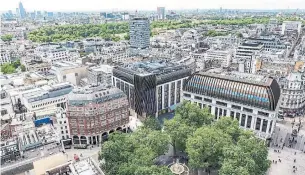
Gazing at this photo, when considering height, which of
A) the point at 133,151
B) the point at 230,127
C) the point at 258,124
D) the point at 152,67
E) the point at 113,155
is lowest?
the point at 133,151

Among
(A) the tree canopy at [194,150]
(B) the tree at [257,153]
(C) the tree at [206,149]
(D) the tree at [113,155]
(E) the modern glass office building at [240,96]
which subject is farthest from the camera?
(E) the modern glass office building at [240,96]

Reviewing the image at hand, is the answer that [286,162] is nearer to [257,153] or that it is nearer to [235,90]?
[257,153]

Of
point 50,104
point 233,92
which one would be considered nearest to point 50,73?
point 50,104

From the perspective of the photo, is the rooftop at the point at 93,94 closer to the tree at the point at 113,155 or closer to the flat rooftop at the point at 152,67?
the flat rooftop at the point at 152,67

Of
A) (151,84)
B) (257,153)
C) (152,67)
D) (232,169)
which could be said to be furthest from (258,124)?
(152,67)

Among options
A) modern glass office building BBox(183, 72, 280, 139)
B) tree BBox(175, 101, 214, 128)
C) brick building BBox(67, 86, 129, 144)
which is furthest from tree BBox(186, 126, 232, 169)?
brick building BBox(67, 86, 129, 144)

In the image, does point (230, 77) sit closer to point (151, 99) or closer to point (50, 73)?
point (151, 99)

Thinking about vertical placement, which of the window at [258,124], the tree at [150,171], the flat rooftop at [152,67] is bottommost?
the window at [258,124]

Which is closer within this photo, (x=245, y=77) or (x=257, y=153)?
(x=257, y=153)

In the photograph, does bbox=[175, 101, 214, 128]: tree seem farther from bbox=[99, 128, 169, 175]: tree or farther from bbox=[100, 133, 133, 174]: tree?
bbox=[100, 133, 133, 174]: tree

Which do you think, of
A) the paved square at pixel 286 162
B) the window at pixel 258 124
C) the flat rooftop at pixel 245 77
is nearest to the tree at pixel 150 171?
the paved square at pixel 286 162
